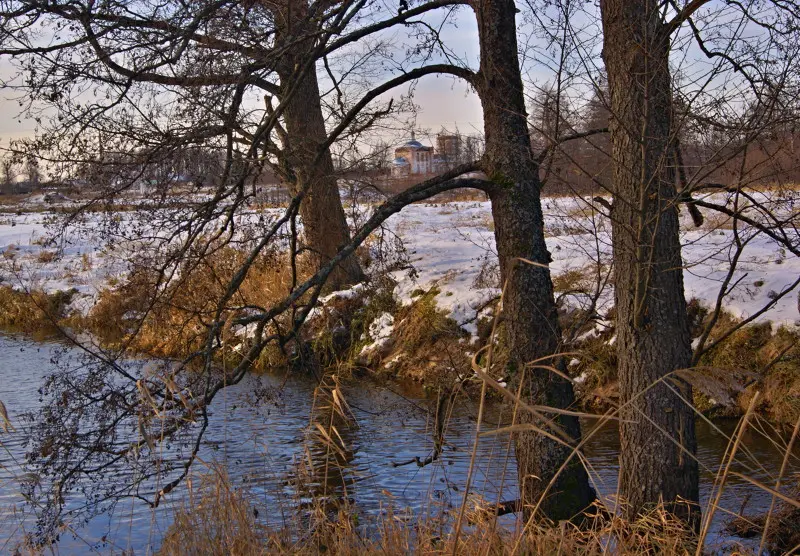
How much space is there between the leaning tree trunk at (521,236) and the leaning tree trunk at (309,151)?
51.6 inches

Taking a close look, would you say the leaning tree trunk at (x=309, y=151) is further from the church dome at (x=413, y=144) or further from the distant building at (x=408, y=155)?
the church dome at (x=413, y=144)

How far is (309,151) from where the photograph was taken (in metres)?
8.59

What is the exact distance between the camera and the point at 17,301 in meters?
17.8

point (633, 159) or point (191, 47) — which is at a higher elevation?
point (191, 47)

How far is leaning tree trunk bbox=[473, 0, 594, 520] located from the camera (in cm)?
615

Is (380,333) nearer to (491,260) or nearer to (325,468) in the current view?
(491,260)

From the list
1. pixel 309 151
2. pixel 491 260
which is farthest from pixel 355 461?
pixel 491 260

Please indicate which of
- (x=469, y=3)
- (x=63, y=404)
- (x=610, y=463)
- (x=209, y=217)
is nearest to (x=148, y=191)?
(x=209, y=217)

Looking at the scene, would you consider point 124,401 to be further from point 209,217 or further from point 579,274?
point 579,274

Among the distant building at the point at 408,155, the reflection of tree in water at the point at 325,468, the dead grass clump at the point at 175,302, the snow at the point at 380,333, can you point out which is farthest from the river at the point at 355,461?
the distant building at the point at 408,155

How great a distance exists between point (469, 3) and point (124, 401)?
3912 mm

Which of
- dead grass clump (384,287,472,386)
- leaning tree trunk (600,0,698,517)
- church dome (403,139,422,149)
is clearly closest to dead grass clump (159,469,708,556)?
leaning tree trunk (600,0,698,517)

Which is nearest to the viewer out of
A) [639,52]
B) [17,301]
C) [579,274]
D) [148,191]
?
[639,52]

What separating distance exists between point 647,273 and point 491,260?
8715 mm
